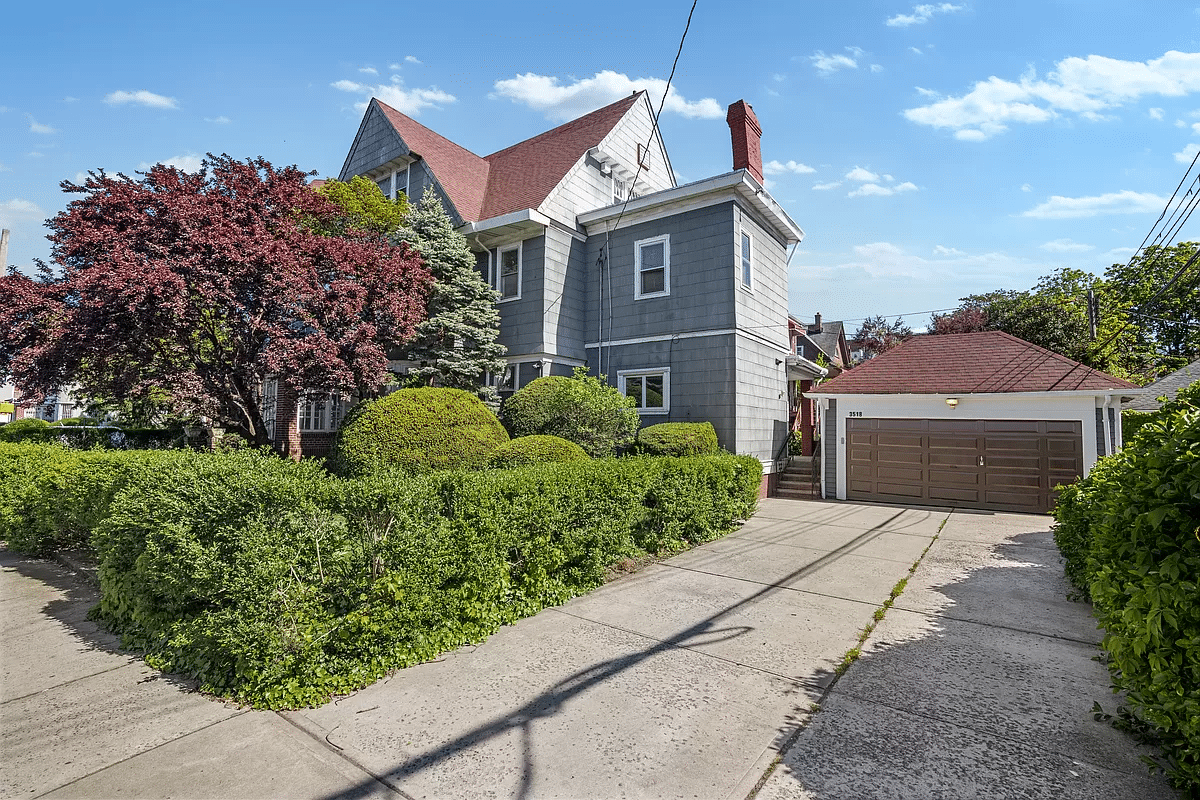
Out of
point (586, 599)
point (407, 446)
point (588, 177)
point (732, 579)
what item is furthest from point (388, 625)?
point (588, 177)

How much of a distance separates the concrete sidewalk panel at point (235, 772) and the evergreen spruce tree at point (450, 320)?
32.1ft

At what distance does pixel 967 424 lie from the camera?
40.6ft

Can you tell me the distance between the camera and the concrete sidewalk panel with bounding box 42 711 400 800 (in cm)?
263

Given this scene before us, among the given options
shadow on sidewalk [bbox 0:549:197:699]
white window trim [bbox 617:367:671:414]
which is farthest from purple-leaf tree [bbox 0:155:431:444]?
white window trim [bbox 617:367:671:414]

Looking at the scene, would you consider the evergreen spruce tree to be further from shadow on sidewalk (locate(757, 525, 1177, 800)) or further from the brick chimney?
shadow on sidewalk (locate(757, 525, 1177, 800))

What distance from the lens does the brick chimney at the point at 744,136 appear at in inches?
519

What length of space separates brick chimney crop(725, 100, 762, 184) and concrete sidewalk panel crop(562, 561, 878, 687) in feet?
34.2

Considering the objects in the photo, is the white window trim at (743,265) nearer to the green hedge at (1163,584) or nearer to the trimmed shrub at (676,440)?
the trimmed shrub at (676,440)

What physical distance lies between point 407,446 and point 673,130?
22.0 feet

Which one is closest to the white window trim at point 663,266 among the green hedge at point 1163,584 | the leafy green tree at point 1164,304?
the green hedge at point 1163,584

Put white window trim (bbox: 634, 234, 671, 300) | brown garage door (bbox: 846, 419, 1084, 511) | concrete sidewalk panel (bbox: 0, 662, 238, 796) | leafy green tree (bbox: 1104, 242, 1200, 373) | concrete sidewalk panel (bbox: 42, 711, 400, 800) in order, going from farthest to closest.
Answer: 1. leafy green tree (bbox: 1104, 242, 1200, 373)
2. white window trim (bbox: 634, 234, 671, 300)
3. brown garage door (bbox: 846, 419, 1084, 511)
4. concrete sidewalk panel (bbox: 0, 662, 238, 796)
5. concrete sidewalk panel (bbox: 42, 711, 400, 800)

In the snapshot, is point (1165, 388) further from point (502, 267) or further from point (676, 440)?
point (502, 267)

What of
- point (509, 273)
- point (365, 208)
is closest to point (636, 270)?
point (509, 273)

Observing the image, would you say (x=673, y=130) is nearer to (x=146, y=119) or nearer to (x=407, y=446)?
(x=407, y=446)
